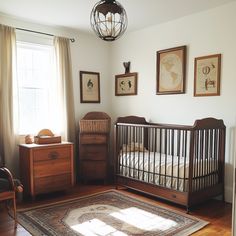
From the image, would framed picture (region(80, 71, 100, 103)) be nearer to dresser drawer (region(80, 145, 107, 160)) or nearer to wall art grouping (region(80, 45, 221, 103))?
wall art grouping (region(80, 45, 221, 103))

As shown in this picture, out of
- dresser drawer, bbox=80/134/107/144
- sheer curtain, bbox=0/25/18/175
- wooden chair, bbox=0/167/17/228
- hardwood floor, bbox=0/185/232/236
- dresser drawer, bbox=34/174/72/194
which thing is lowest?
hardwood floor, bbox=0/185/232/236

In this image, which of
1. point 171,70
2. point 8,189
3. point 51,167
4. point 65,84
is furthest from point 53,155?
point 171,70

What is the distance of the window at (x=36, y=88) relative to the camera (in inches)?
144

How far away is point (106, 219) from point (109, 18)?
75.9 inches

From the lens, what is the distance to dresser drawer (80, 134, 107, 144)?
3908 mm

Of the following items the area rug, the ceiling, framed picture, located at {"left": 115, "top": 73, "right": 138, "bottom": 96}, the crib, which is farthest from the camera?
framed picture, located at {"left": 115, "top": 73, "right": 138, "bottom": 96}

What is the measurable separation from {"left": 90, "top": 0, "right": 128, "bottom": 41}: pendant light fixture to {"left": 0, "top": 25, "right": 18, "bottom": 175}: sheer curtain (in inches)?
73.2

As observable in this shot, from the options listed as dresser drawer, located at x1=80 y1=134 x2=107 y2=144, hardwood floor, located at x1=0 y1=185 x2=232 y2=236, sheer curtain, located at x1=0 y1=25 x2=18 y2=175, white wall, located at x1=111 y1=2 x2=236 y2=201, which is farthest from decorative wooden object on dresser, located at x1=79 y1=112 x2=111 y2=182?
sheer curtain, located at x1=0 y1=25 x2=18 y2=175

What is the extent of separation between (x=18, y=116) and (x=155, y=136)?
188 centimetres

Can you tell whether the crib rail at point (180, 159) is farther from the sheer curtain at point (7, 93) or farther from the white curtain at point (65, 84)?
the sheer curtain at point (7, 93)

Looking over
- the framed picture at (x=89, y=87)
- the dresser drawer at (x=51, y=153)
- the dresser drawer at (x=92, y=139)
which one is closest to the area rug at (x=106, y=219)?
the dresser drawer at (x=51, y=153)

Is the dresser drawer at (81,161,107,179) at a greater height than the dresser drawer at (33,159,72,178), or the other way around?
the dresser drawer at (33,159,72,178)

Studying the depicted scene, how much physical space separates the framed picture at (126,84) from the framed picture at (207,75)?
1101 millimetres

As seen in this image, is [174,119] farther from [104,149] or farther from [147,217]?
[147,217]
